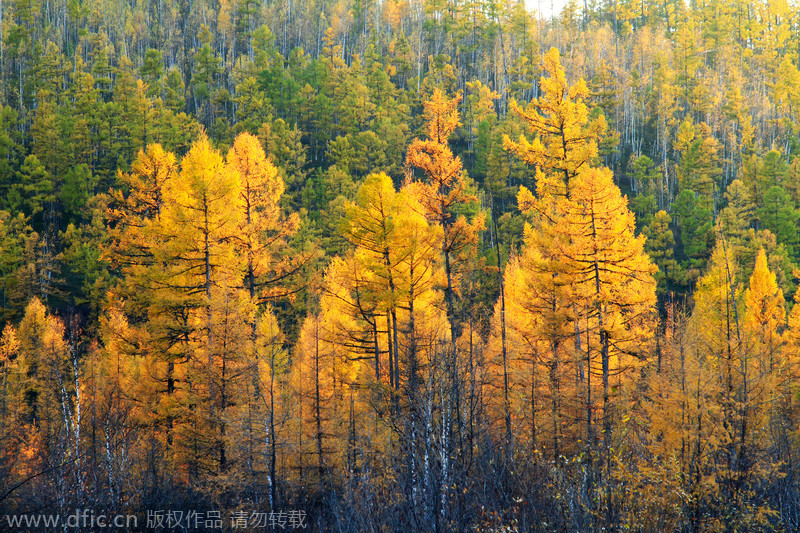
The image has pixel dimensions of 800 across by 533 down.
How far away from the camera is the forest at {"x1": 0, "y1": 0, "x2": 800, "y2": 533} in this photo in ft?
30.2

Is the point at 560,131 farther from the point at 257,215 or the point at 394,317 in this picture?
the point at 257,215

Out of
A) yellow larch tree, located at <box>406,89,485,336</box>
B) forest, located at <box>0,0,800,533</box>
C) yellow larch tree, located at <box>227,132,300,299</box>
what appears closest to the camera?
forest, located at <box>0,0,800,533</box>

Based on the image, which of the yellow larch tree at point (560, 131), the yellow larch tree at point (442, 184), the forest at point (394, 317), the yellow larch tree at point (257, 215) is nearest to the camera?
the forest at point (394, 317)

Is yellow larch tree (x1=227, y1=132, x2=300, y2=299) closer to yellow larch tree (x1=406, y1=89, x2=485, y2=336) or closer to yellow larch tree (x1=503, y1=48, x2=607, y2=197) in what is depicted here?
yellow larch tree (x1=406, y1=89, x2=485, y2=336)

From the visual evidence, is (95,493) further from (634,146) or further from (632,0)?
(632,0)

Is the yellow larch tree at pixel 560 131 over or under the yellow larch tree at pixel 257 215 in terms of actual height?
over

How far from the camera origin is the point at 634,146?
60.7m

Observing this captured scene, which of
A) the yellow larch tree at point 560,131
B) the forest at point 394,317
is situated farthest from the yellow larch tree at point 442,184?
the yellow larch tree at point 560,131

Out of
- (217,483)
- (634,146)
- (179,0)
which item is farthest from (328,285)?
(179,0)

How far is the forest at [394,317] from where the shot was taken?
920cm

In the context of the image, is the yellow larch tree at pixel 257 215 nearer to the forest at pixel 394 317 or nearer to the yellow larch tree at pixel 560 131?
the forest at pixel 394 317

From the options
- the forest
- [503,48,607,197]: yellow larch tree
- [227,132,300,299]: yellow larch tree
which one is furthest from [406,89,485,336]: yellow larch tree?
[227,132,300,299]: yellow larch tree

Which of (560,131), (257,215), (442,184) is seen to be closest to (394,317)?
(257,215)

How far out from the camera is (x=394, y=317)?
17.1m
